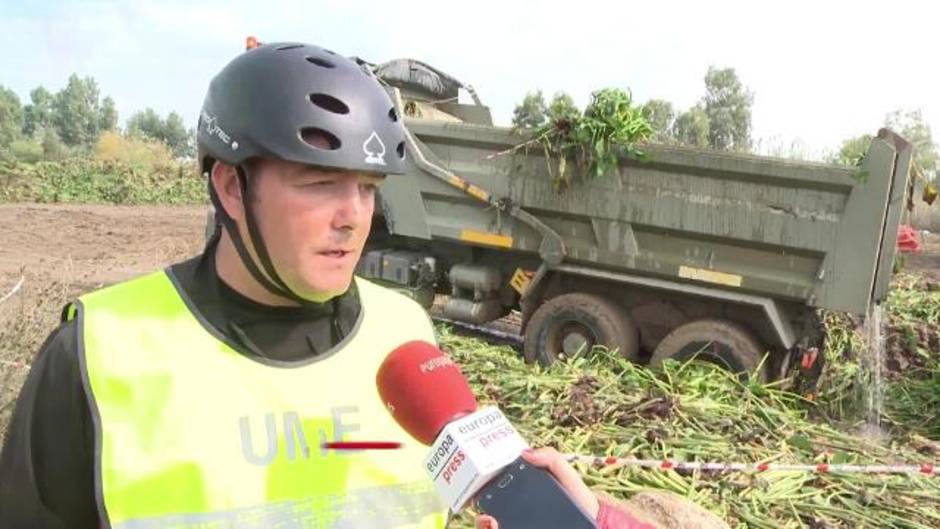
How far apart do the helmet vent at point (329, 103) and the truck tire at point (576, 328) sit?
225 inches

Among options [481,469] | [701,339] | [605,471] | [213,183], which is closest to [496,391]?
[605,471]

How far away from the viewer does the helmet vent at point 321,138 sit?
5.08ft

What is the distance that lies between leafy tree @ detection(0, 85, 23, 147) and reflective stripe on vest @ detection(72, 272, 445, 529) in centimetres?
7423

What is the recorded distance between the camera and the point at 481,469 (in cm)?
112

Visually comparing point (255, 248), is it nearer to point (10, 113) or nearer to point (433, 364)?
point (433, 364)

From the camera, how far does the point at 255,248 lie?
5.13 ft

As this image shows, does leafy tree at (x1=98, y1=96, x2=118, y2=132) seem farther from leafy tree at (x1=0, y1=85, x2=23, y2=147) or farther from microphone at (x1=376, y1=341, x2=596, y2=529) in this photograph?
microphone at (x1=376, y1=341, x2=596, y2=529)

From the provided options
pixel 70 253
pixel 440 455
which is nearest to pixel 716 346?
pixel 440 455

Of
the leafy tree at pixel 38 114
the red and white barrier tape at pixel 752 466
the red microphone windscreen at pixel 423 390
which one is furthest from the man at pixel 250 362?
the leafy tree at pixel 38 114

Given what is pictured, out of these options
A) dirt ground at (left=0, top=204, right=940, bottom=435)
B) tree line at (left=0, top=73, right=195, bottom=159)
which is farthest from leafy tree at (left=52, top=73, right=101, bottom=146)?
dirt ground at (left=0, top=204, right=940, bottom=435)

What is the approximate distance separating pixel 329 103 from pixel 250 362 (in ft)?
1.69

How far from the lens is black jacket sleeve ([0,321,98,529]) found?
1.35 m

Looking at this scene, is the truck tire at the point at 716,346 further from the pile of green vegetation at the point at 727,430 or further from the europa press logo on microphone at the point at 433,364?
the europa press logo on microphone at the point at 433,364

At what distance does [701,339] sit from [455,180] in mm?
2565
